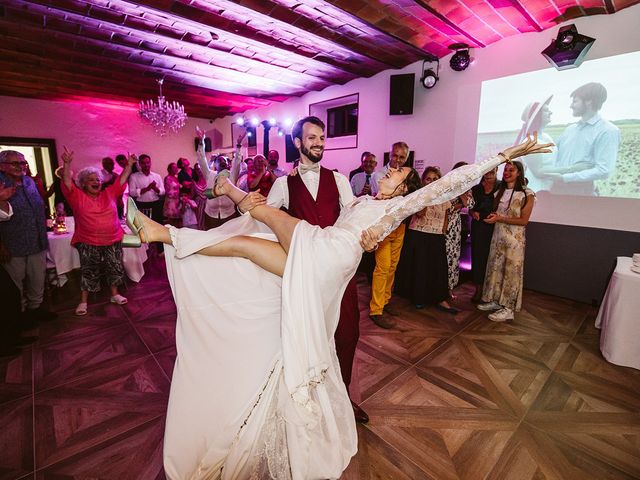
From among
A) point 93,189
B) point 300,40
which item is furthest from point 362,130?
point 93,189

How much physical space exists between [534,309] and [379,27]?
4.04 m

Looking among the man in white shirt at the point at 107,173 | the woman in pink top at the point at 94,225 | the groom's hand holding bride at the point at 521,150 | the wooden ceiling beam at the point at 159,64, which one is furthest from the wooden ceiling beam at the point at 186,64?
the groom's hand holding bride at the point at 521,150

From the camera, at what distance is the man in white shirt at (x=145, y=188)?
609 centimetres

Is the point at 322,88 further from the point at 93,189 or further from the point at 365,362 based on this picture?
the point at 365,362

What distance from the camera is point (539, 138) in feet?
14.0

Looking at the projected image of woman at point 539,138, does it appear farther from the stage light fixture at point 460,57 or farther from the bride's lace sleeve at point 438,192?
the bride's lace sleeve at point 438,192

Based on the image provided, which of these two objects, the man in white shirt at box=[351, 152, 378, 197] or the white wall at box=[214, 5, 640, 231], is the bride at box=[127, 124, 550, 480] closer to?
the white wall at box=[214, 5, 640, 231]

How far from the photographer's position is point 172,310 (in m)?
3.59

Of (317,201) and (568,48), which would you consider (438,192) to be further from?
(568,48)

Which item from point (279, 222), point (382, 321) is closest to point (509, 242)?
point (382, 321)

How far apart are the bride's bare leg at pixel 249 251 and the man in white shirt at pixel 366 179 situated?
12.4ft

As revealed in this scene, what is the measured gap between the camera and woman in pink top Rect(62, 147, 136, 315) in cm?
332

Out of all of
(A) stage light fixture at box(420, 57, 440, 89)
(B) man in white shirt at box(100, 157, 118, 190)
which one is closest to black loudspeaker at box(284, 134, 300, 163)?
(A) stage light fixture at box(420, 57, 440, 89)

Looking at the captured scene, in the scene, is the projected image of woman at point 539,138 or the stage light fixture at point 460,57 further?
the stage light fixture at point 460,57
